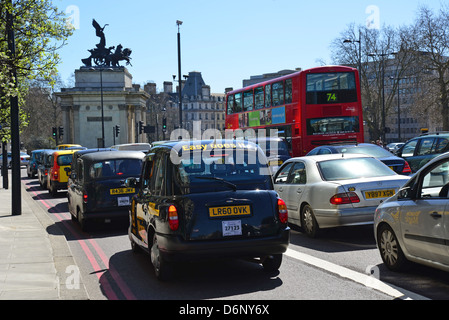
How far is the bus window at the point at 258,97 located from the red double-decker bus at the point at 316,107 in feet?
3.34

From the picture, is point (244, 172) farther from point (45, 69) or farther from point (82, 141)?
point (82, 141)

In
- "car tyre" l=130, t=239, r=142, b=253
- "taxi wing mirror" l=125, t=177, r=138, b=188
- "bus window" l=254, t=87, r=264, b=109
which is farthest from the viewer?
"bus window" l=254, t=87, r=264, b=109

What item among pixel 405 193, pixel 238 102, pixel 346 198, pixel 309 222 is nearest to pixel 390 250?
pixel 405 193

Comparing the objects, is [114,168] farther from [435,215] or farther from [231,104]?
[231,104]

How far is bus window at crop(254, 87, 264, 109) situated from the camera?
2642cm

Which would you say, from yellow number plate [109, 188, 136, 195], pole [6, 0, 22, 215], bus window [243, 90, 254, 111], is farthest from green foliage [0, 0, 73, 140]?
bus window [243, 90, 254, 111]

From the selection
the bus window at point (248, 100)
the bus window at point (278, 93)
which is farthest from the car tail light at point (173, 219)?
the bus window at point (248, 100)

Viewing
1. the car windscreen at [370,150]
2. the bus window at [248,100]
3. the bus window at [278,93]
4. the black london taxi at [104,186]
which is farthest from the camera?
the bus window at [248,100]

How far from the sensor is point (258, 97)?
26.8m

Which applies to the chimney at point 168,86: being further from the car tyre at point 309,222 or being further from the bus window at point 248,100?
the car tyre at point 309,222

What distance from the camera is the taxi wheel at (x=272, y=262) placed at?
24.1 feet

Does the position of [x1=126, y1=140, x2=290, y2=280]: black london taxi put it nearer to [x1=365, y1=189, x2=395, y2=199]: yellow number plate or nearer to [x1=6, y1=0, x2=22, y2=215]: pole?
[x1=365, y1=189, x2=395, y2=199]: yellow number plate

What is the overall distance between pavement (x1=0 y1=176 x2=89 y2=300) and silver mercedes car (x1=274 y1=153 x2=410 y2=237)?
395 cm
